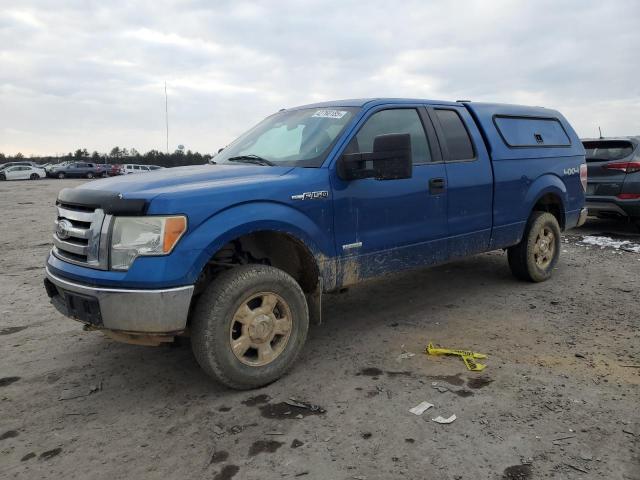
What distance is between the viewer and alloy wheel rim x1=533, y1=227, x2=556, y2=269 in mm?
5777

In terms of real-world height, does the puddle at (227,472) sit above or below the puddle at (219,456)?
below

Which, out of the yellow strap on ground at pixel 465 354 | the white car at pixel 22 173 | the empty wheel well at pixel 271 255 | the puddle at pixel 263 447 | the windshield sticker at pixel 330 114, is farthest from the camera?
the white car at pixel 22 173

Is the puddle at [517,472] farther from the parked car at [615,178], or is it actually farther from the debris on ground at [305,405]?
the parked car at [615,178]

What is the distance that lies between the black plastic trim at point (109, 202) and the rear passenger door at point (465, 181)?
2.71 meters

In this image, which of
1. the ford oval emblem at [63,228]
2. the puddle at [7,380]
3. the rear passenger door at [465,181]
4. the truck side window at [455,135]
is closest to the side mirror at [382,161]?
the rear passenger door at [465,181]

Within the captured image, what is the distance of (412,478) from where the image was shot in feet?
7.96


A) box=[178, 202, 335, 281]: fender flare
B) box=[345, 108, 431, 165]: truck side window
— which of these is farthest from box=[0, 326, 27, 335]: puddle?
box=[345, 108, 431, 165]: truck side window

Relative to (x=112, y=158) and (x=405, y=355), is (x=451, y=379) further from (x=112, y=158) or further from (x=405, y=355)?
(x=112, y=158)

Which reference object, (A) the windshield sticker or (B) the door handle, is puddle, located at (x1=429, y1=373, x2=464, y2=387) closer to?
(B) the door handle

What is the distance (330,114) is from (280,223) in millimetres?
1280

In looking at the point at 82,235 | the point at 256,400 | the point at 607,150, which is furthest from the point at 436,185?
the point at 607,150

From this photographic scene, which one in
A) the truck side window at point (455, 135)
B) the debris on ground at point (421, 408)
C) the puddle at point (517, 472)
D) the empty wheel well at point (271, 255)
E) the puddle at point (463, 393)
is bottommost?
the puddle at point (517, 472)

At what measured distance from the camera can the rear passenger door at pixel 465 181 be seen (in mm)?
4656

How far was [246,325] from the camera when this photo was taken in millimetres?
3336
